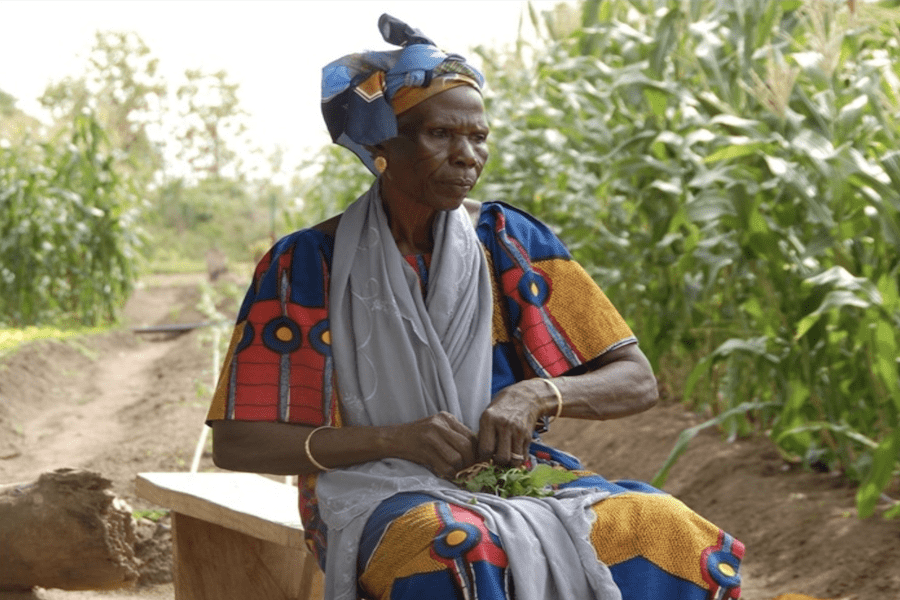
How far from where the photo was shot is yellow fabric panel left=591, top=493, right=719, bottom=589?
6.15ft

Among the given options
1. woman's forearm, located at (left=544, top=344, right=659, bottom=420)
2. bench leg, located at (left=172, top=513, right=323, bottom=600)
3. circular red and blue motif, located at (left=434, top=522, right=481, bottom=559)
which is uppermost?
woman's forearm, located at (left=544, top=344, right=659, bottom=420)

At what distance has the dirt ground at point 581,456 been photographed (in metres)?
3.51

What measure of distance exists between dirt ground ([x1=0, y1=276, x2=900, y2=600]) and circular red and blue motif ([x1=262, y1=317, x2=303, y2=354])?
1463mm

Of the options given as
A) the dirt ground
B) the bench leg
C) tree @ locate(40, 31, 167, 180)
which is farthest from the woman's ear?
tree @ locate(40, 31, 167, 180)

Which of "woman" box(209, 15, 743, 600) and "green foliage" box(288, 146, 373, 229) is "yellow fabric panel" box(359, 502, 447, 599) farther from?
"green foliage" box(288, 146, 373, 229)

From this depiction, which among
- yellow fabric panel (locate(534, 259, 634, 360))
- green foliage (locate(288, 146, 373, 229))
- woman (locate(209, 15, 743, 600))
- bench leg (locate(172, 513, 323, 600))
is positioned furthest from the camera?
green foliage (locate(288, 146, 373, 229))

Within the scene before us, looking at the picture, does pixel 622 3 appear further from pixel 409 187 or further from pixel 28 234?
pixel 28 234

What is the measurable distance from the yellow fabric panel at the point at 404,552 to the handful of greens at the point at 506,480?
178 mm

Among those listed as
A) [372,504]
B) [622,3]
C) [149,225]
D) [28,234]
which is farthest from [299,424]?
[149,225]

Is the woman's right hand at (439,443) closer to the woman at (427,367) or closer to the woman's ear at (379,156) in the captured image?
the woman at (427,367)

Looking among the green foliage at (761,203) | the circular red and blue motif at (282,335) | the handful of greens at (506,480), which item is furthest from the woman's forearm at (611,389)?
the green foliage at (761,203)

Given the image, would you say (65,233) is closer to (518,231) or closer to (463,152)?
(518,231)

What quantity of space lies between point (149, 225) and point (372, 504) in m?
27.0

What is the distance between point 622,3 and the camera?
19.1 ft
